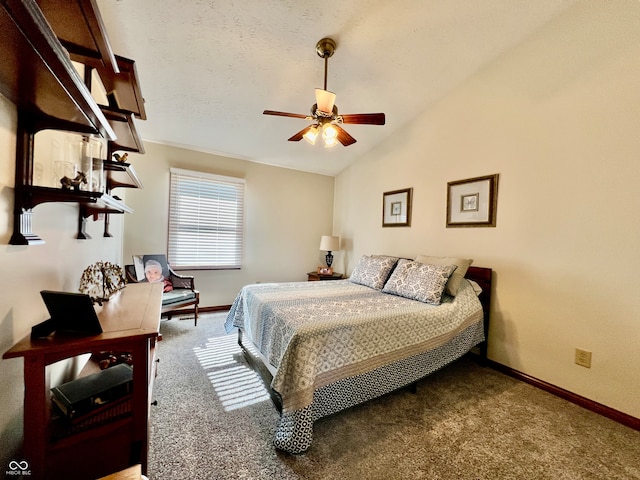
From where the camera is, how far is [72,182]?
1.09 meters

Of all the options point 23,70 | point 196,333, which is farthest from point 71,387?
point 196,333

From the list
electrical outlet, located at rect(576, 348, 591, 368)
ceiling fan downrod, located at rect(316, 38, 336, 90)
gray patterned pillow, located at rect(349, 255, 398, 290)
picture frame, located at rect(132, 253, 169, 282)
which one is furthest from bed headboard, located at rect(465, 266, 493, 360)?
picture frame, located at rect(132, 253, 169, 282)

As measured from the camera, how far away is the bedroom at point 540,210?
1.30 metres

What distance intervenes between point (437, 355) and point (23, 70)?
2713 millimetres

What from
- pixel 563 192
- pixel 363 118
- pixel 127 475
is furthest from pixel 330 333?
pixel 563 192

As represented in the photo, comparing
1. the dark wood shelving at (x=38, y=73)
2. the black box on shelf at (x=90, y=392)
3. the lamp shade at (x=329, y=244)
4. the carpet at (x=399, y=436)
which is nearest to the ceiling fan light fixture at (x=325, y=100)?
the dark wood shelving at (x=38, y=73)

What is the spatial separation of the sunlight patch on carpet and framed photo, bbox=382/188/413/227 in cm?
257

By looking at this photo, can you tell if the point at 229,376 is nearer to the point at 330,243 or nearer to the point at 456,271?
the point at 456,271

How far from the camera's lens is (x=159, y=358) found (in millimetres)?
2510

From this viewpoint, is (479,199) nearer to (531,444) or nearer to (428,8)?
(428,8)

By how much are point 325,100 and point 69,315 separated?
1.98 metres

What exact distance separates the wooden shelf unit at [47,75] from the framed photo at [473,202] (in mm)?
2997

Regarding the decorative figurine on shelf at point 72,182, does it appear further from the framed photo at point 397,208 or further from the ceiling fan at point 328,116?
the framed photo at point 397,208

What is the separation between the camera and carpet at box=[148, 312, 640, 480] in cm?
142
